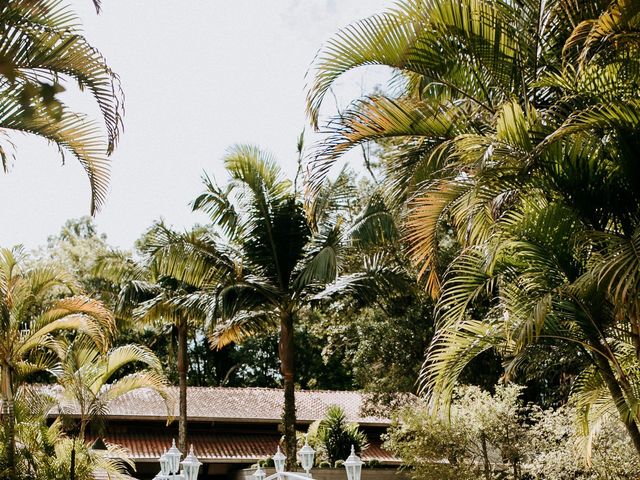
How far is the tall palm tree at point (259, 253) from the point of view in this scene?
52.6ft

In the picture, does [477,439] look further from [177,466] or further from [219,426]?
[177,466]

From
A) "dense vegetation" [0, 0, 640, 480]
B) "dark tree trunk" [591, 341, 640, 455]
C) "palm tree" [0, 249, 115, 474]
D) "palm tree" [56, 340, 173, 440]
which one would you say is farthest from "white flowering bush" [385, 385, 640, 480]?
"dark tree trunk" [591, 341, 640, 455]

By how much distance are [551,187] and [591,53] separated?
1541mm

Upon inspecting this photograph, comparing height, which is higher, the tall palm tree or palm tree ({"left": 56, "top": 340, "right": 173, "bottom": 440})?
the tall palm tree

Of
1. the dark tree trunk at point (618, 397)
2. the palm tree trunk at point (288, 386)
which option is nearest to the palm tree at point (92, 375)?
the palm tree trunk at point (288, 386)

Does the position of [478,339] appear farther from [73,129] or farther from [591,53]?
[73,129]

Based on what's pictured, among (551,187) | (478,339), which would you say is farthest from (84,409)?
(551,187)

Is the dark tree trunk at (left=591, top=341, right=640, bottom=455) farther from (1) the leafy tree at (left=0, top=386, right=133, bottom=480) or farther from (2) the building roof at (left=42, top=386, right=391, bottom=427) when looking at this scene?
(2) the building roof at (left=42, top=386, right=391, bottom=427)

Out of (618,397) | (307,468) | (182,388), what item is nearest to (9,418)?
(307,468)

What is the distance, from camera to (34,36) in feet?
18.6

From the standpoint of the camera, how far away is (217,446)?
2355 cm

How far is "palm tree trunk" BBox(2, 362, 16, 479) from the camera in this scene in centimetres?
1102

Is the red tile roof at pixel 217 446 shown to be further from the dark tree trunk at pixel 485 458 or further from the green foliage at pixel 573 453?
the green foliage at pixel 573 453

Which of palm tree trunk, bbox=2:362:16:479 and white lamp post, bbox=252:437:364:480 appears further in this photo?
palm tree trunk, bbox=2:362:16:479
